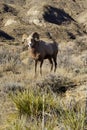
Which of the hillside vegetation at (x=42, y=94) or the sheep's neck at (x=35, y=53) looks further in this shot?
the sheep's neck at (x=35, y=53)

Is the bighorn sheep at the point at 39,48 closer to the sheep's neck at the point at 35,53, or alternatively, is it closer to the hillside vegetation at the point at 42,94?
the sheep's neck at the point at 35,53

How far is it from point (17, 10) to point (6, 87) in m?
45.3

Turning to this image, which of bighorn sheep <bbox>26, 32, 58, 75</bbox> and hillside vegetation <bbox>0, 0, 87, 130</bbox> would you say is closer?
hillside vegetation <bbox>0, 0, 87, 130</bbox>

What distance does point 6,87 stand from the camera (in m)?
9.65

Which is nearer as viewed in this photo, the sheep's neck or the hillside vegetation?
the hillside vegetation

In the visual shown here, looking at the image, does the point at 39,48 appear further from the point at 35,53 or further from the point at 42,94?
the point at 42,94

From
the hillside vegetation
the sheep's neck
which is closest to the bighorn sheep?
the sheep's neck

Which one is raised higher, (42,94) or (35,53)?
(42,94)

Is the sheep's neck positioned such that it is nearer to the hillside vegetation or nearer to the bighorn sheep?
the bighorn sheep

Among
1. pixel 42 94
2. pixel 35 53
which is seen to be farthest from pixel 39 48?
pixel 42 94

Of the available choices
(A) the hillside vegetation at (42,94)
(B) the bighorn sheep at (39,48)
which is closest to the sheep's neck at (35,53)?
(B) the bighorn sheep at (39,48)

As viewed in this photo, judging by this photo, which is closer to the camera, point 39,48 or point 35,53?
point 35,53

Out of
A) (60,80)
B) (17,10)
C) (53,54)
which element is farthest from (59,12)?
(60,80)

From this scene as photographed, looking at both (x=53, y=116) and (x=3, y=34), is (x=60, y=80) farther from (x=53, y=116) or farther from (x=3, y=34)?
(x=3, y=34)
